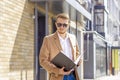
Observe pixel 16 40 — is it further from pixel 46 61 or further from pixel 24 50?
pixel 46 61

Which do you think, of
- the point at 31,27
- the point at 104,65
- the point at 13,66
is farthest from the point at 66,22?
the point at 104,65

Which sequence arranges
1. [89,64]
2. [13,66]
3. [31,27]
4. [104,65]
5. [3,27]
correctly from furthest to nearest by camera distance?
[104,65]
[89,64]
[31,27]
[13,66]
[3,27]

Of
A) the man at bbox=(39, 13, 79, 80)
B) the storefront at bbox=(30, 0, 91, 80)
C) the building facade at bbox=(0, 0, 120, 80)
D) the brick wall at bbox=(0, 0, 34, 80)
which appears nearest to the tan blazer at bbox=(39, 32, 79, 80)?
the man at bbox=(39, 13, 79, 80)

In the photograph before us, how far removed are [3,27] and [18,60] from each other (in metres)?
1.38

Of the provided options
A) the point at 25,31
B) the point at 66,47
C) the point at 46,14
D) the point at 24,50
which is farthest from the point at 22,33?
the point at 66,47

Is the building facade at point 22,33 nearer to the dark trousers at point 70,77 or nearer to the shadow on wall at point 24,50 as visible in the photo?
the shadow on wall at point 24,50

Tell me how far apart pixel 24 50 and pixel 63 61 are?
20.3ft

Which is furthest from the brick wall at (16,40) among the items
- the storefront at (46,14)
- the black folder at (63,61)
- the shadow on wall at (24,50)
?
the black folder at (63,61)

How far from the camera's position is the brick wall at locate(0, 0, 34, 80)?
29.1 ft

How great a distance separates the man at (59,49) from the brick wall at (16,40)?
177 inches

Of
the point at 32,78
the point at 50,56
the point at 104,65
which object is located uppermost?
the point at 50,56

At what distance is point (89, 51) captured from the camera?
30.9 meters

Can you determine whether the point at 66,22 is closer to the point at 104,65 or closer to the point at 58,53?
the point at 58,53

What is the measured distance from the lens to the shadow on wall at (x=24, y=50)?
9.62 m
